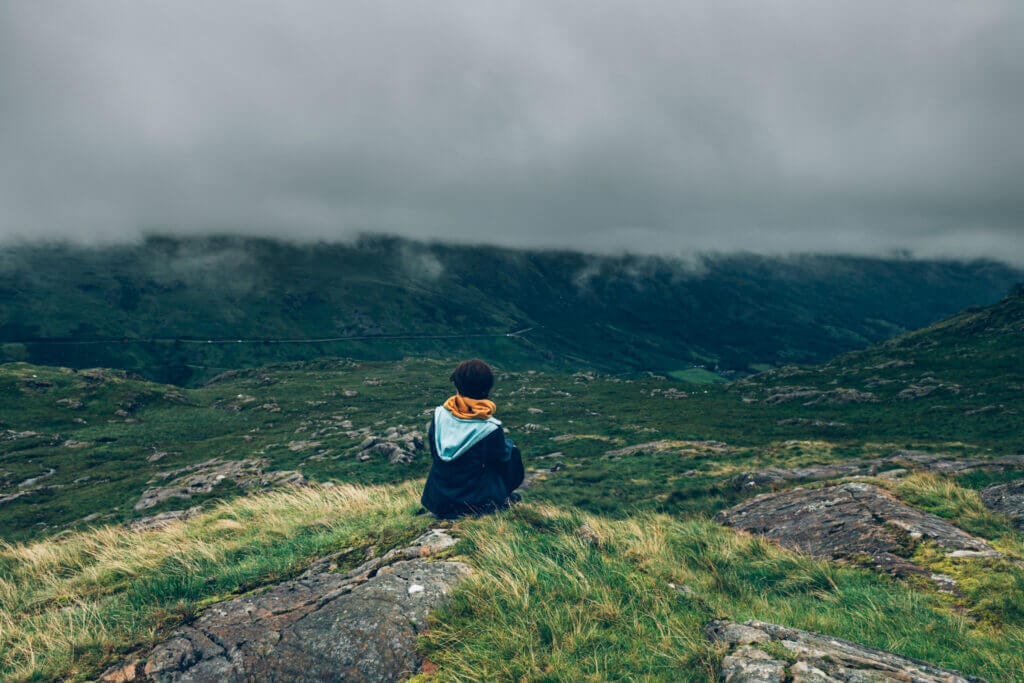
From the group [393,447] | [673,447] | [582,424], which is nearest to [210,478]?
[393,447]

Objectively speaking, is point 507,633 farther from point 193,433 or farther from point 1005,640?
point 193,433

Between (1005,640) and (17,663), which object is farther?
(1005,640)

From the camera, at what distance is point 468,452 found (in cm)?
959

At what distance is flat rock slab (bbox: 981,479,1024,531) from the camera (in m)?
12.4

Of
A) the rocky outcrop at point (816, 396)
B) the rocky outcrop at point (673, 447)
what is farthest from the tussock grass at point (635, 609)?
the rocky outcrop at point (816, 396)

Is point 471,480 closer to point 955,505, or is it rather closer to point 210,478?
point 955,505

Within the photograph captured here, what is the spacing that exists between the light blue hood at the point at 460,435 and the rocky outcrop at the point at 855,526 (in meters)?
8.23

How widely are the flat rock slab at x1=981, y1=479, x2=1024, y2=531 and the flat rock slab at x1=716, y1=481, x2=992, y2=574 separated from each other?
96.4 inches

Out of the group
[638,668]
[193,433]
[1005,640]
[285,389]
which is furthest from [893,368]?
[285,389]

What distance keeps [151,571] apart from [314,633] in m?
5.01

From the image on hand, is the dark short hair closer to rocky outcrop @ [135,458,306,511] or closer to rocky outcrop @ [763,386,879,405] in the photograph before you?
rocky outcrop @ [135,458,306,511]

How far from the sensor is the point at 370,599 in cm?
633

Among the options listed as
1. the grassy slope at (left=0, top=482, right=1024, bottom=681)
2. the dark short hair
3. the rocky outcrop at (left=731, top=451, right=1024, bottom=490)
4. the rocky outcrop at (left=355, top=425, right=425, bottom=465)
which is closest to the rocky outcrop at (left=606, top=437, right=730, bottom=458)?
the rocky outcrop at (left=731, top=451, right=1024, bottom=490)

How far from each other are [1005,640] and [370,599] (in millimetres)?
8622
